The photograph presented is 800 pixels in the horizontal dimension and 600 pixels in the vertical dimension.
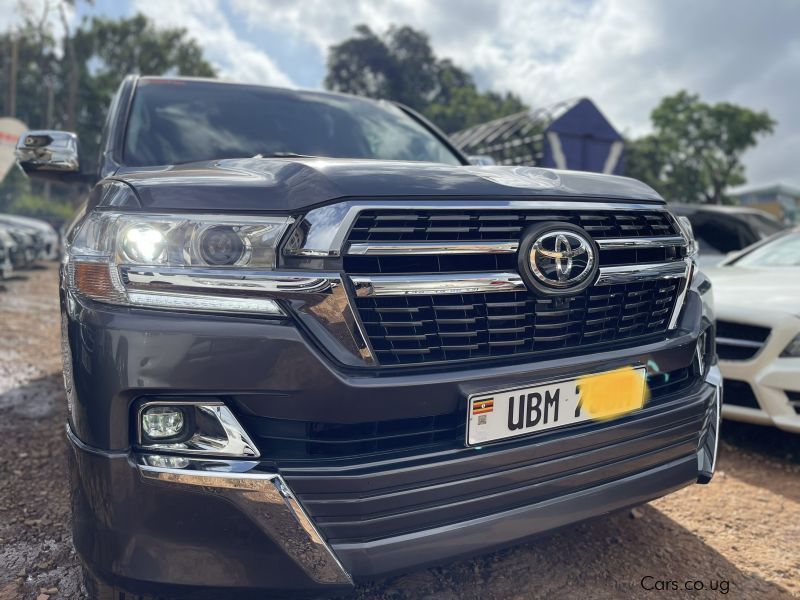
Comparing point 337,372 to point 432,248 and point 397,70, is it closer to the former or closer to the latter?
point 432,248

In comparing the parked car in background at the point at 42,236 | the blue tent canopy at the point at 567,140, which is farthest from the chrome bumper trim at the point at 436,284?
the parked car in background at the point at 42,236

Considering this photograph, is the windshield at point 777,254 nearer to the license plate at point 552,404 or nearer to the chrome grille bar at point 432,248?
the license plate at point 552,404

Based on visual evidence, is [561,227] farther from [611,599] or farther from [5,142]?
[5,142]

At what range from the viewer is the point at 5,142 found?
1182 cm

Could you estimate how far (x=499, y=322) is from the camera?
154 cm

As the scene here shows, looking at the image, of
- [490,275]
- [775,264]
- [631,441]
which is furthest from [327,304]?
[775,264]

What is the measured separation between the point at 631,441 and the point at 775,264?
10.6 ft

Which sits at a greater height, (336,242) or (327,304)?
(336,242)

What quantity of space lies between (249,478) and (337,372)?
29cm

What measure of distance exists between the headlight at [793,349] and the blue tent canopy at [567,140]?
8.98 metres

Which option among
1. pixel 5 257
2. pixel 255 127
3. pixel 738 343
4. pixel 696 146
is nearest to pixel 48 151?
pixel 255 127

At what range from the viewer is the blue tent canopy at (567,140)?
11.9 metres

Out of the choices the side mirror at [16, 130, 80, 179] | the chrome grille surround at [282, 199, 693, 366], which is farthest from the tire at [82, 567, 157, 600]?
the side mirror at [16, 130, 80, 179]

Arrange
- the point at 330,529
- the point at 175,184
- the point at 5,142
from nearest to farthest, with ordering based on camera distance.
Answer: the point at 330,529
the point at 175,184
the point at 5,142
